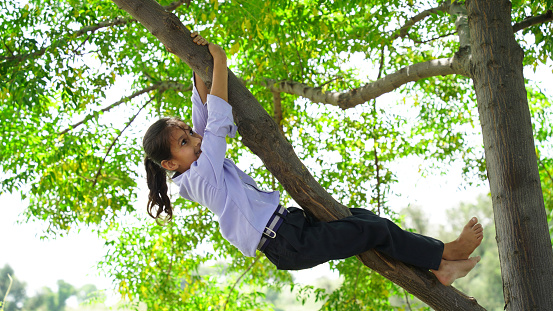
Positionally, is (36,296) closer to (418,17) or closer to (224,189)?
(418,17)

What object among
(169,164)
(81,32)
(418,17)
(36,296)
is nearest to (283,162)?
(169,164)

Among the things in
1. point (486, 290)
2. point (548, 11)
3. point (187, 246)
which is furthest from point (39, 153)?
point (486, 290)

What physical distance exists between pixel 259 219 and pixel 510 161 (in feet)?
3.71

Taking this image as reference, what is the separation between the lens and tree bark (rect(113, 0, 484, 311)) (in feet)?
6.40

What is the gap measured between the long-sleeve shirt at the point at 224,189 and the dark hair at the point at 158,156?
0.47ft

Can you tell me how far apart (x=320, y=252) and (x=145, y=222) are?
4.46m

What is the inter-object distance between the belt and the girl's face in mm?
414

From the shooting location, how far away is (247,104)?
78.6 inches

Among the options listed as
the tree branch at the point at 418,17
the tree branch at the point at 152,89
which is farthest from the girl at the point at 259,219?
the tree branch at the point at 152,89

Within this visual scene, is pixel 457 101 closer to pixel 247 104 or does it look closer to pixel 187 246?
pixel 187 246

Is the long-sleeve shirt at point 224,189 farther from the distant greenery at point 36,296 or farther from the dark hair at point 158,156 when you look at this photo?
the distant greenery at point 36,296

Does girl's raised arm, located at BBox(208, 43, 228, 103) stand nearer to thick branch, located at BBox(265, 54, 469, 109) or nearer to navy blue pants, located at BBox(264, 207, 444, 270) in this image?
navy blue pants, located at BBox(264, 207, 444, 270)

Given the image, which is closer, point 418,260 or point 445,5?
point 418,260

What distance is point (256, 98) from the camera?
12.9 feet
